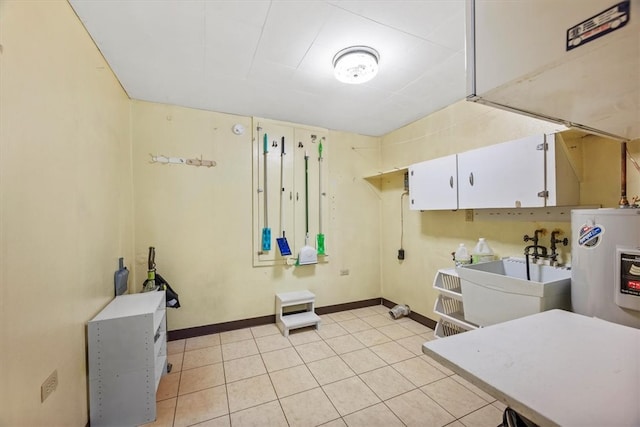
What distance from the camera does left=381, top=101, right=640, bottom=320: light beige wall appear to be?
184 cm

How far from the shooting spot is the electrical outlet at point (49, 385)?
4.00ft

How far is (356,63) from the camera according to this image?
1.95 meters

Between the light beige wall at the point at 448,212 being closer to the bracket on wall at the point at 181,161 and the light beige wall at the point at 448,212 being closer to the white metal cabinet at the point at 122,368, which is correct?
the bracket on wall at the point at 181,161

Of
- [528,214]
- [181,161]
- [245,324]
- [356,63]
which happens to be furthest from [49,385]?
[528,214]

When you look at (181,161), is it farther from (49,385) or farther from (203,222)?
(49,385)

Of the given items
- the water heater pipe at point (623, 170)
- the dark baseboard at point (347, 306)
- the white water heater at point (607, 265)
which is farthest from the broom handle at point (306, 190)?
the water heater pipe at point (623, 170)

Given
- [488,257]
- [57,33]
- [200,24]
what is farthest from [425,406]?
[57,33]

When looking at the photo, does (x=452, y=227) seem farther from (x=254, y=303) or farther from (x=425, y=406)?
(x=254, y=303)

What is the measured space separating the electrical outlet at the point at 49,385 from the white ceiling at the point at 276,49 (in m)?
2.03

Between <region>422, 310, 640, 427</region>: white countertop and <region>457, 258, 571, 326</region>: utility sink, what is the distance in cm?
43

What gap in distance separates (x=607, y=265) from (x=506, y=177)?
1.00 metres

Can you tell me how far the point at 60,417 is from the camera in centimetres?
136

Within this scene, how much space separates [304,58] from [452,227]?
230 cm

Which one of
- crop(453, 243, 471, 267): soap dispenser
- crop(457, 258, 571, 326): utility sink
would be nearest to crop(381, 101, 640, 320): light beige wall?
crop(453, 243, 471, 267): soap dispenser
